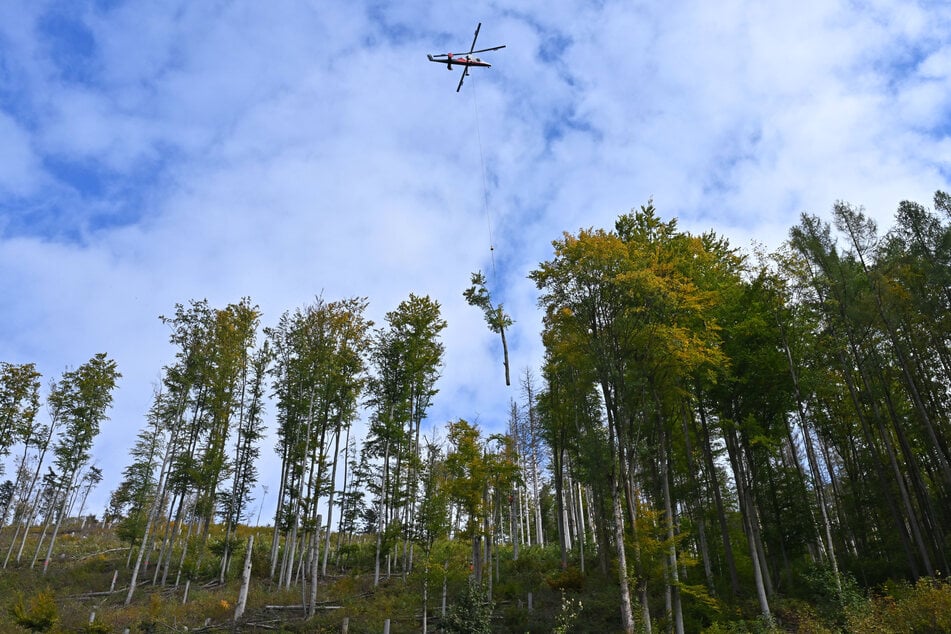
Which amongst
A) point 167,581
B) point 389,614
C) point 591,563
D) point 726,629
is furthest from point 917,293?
point 167,581

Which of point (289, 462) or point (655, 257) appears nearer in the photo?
point (655, 257)

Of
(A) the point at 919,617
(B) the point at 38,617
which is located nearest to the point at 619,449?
(A) the point at 919,617

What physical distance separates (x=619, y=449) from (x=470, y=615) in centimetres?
729

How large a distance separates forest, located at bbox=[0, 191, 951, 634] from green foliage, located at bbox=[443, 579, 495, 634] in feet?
0.32

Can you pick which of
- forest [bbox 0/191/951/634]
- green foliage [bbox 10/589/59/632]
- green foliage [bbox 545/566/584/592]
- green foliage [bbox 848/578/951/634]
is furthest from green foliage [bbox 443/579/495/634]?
green foliage [bbox 10/589/59/632]

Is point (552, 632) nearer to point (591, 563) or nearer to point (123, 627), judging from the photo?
point (591, 563)

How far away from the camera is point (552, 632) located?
1669cm

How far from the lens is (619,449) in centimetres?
1417

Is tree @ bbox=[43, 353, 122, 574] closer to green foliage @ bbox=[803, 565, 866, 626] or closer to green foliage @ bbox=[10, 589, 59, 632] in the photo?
green foliage @ bbox=[10, 589, 59, 632]

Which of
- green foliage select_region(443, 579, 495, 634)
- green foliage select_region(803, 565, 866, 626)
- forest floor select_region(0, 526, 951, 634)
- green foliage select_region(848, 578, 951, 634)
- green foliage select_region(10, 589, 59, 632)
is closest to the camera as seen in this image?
green foliage select_region(848, 578, 951, 634)

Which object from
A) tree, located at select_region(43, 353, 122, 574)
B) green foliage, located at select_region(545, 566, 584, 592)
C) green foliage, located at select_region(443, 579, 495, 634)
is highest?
tree, located at select_region(43, 353, 122, 574)

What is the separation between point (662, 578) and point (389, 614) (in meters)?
9.66

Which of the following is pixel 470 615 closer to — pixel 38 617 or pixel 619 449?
pixel 619 449

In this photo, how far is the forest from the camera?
49.5 ft
